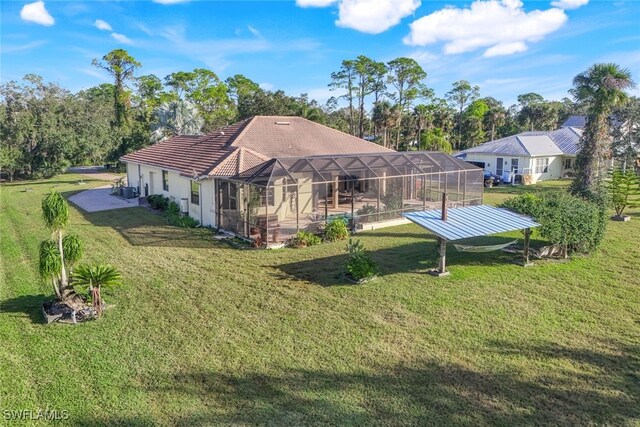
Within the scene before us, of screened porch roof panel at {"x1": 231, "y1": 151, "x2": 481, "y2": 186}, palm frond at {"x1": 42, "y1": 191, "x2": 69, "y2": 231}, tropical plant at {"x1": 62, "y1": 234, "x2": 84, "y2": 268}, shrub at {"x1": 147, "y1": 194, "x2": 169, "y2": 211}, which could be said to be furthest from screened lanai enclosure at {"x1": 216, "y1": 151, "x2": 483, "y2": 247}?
palm frond at {"x1": 42, "y1": 191, "x2": 69, "y2": 231}

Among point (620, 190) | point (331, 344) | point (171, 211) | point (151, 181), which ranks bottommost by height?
point (331, 344)

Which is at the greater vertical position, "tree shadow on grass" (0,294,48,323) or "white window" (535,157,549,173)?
"white window" (535,157,549,173)

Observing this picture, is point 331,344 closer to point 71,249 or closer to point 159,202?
point 71,249

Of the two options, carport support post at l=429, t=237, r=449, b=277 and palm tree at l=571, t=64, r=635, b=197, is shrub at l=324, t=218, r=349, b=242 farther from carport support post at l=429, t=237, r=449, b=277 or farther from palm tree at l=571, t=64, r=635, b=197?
palm tree at l=571, t=64, r=635, b=197

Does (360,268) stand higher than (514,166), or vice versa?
(514,166)

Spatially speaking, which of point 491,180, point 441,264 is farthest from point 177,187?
point 491,180

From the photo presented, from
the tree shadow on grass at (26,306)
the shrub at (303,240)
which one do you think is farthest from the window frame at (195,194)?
the tree shadow on grass at (26,306)

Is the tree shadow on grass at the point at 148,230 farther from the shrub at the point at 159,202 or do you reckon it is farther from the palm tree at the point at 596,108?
the palm tree at the point at 596,108
